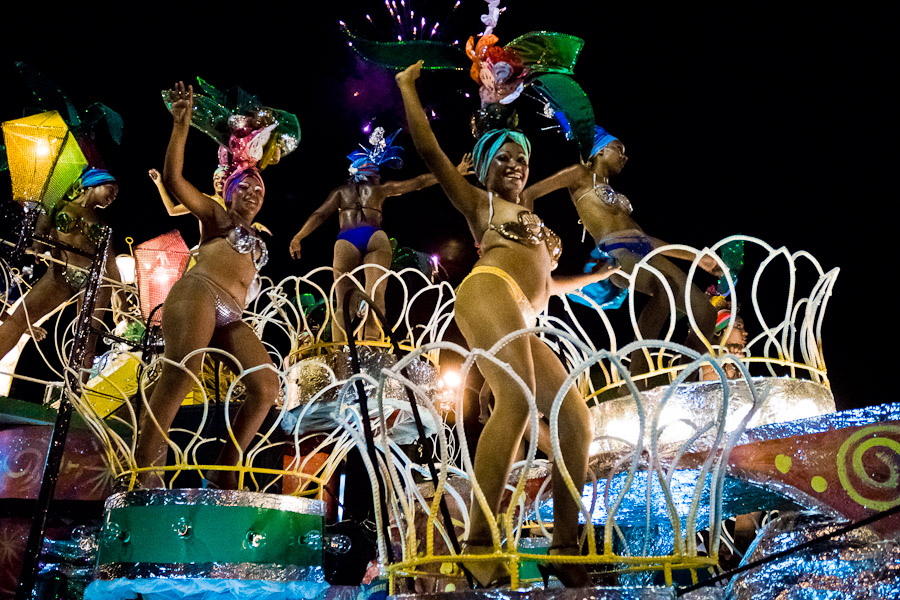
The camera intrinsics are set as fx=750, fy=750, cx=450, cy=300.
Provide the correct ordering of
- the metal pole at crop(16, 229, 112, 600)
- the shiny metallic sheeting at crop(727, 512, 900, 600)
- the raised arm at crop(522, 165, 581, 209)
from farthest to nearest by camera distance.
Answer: the raised arm at crop(522, 165, 581, 209), the metal pole at crop(16, 229, 112, 600), the shiny metallic sheeting at crop(727, 512, 900, 600)

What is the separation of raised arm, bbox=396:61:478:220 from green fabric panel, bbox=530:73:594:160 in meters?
0.76

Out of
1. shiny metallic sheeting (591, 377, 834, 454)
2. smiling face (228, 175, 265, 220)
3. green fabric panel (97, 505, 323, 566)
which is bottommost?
green fabric panel (97, 505, 323, 566)

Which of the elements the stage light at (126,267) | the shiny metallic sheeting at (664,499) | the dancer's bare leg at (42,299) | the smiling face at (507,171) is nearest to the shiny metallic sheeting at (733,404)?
the shiny metallic sheeting at (664,499)

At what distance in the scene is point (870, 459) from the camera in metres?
2.18

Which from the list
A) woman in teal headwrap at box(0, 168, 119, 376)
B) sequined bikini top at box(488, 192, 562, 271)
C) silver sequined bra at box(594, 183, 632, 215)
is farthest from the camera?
woman in teal headwrap at box(0, 168, 119, 376)

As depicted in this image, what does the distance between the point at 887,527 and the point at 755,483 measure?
1.84ft

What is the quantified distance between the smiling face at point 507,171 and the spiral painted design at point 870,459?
144 cm

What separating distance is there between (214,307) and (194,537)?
1.15m

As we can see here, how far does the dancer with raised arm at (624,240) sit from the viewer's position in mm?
4062

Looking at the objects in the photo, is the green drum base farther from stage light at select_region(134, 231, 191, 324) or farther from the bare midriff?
stage light at select_region(134, 231, 191, 324)

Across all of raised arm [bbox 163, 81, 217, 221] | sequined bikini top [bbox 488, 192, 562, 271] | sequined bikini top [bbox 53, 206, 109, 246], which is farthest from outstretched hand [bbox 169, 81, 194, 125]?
sequined bikini top [bbox 53, 206, 109, 246]

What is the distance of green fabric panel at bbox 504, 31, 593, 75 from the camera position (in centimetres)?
335

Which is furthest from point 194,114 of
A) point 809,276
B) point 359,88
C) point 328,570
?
point 809,276

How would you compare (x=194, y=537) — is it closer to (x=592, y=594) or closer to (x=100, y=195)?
(x=592, y=594)
